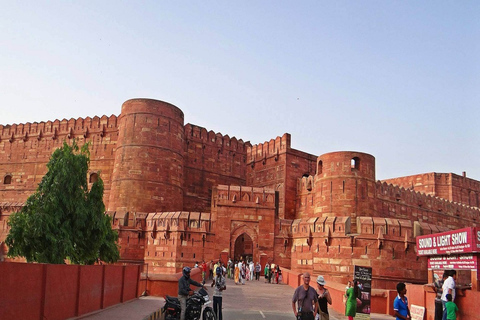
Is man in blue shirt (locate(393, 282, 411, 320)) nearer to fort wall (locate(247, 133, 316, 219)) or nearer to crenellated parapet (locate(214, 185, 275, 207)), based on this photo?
crenellated parapet (locate(214, 185, 275, 207))

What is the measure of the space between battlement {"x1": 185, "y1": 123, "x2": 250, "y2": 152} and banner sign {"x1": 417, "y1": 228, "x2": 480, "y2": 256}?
23.1 metres

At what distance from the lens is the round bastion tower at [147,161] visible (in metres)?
25.7

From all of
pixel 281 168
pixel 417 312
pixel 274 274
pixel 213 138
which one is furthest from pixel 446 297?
pixel 213 138

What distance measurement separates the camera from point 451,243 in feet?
27.3

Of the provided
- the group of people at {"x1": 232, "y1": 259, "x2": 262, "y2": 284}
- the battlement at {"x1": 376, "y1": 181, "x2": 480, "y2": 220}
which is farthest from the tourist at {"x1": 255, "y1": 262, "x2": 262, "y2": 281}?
the battlement at {"x1": 376, "y1": 181, "x2": 480, "y2": 220}

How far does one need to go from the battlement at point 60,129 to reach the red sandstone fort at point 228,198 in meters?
0.08

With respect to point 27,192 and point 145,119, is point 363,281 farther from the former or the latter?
point 27,192

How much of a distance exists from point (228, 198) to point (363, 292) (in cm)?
1447

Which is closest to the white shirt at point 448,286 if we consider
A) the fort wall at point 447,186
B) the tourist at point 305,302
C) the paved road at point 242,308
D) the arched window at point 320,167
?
the tourist at point 305,302

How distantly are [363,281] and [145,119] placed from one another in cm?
1933

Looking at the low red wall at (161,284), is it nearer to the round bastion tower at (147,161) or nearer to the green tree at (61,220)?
the green tree at (61,220)

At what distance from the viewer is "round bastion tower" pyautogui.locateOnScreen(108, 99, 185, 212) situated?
2572cm

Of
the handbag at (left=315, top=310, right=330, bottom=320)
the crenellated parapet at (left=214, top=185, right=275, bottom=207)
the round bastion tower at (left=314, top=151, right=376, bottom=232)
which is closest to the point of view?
the handbag at (left=315, top=310, right=330, bottom=320)

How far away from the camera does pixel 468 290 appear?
7.45 m
